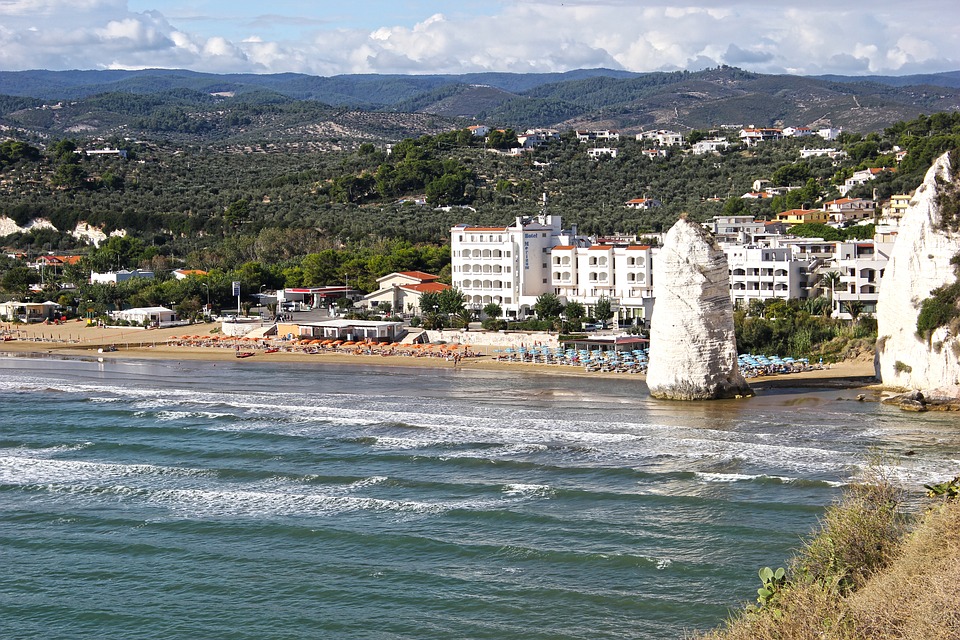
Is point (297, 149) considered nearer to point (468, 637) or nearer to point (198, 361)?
point (198, 361)

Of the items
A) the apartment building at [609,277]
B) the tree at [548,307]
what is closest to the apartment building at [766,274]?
the apartment building at [609,277]

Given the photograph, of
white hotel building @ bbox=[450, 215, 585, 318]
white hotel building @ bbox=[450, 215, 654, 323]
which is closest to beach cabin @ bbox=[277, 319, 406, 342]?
white hotel building @ bbox=[450, 215, 585, 318]

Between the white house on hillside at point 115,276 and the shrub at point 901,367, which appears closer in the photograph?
the shrub at point 901,367

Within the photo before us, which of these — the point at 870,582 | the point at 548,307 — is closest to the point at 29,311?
the point at 548,307

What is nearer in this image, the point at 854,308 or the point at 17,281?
the point at 854,308

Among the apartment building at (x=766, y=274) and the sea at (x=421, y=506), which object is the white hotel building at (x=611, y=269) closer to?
the apartment building at (x=766, y=274)

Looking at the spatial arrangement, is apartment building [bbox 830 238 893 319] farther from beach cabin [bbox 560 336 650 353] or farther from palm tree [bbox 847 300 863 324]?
beach cabin [bbox 560 336 650 353]

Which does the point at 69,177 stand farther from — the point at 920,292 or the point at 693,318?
the point at 920,292
